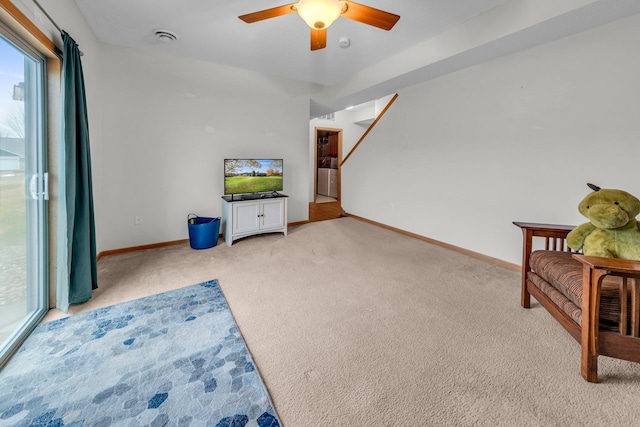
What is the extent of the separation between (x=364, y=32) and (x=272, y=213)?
253 cm

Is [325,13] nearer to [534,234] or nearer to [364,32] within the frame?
[364,32]

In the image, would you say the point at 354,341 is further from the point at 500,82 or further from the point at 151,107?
the point at 151,107

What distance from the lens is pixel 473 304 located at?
7.36 ft

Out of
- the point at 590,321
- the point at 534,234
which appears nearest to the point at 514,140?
the point at 534,234

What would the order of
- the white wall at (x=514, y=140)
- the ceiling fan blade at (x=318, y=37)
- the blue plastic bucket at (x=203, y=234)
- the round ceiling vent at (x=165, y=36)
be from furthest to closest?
the blue plastic bucket at (x=203, y=234) < the round ceiling vent at (x=165, y=36) < the white wall at (x=514, y=140) < the ceiling fan blade at (x=318, y=37)

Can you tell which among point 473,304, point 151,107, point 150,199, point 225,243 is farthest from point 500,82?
point 150,199

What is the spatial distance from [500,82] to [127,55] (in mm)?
4227

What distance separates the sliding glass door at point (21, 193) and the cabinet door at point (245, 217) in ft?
6.51

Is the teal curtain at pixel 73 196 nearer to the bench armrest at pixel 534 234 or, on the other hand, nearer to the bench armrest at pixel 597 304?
the bench armrest at pixel 597 304

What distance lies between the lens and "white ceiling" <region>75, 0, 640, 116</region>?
2365 mm

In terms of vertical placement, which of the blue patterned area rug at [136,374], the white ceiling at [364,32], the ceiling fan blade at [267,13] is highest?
the white ceiling at [364,32]

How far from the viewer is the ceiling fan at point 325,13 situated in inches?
71.2

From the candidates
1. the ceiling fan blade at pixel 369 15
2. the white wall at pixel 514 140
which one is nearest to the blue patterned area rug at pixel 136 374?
the ceiling fan blade at pixel 369 15

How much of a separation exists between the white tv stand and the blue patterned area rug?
1813mm
